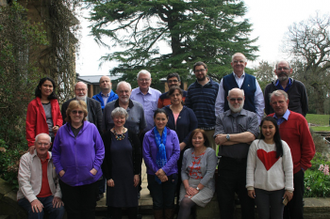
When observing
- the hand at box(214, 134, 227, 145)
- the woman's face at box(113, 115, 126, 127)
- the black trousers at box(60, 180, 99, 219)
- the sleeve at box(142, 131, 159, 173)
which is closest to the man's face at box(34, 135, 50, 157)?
the black trousers at box(60, 180, 99, 219)

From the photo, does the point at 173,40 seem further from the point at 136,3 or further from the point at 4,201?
the point at 4,201

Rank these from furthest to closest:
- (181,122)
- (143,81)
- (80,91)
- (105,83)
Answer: (105,83)
(143,81)
(80,91)
(181,122)

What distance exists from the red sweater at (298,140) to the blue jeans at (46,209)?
2.94 meters

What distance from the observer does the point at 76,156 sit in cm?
306

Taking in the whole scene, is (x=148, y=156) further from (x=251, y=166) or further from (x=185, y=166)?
(x=251, y=166)

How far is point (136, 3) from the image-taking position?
17.2m

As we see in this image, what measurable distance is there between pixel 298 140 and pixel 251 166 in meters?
0.68

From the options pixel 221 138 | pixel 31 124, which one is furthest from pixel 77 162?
pixel 221 138

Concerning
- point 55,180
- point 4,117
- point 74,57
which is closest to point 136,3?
point 74,57

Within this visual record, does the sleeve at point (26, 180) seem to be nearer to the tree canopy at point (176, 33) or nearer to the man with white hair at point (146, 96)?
the man with white hair at point (146, 96)

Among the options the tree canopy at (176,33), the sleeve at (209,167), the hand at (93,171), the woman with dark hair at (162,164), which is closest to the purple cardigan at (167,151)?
the woman with dark hair at (162,164)

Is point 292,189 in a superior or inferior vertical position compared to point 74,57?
inferior

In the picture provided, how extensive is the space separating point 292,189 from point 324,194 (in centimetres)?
A: 162

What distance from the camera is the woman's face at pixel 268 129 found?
306cm
